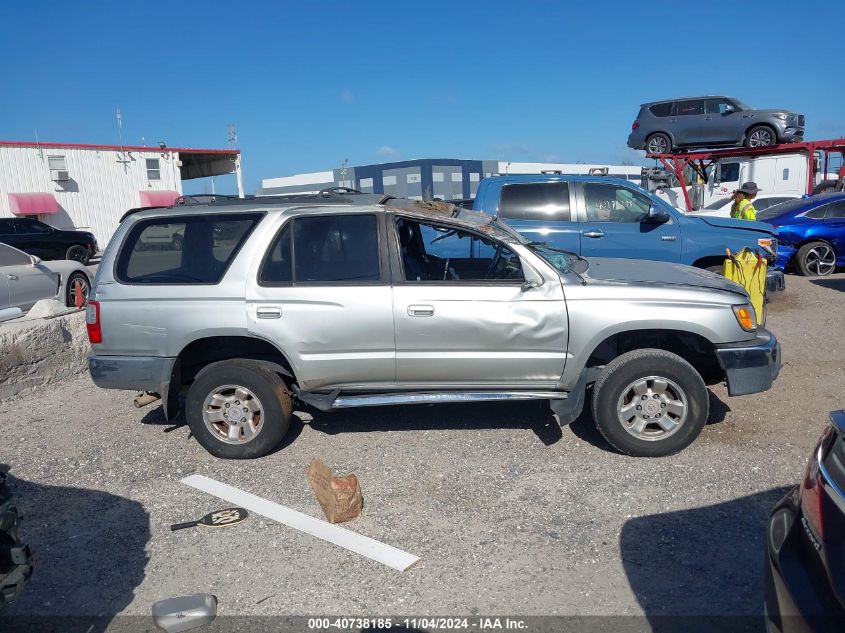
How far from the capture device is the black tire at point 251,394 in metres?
4.87

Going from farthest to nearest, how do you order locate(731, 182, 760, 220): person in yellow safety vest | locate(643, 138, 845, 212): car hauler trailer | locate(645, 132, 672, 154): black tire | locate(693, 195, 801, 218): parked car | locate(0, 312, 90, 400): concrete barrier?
locate(645, 132, 672, 154): black tire, locate(643, 138, 845, 212): car hauler trailer, locate(693, 195, 801, 218): parked car, locate(731, 182, 760, 220): person in yellow safety vest, locate(0, 312, 90, 400): concrete barrier

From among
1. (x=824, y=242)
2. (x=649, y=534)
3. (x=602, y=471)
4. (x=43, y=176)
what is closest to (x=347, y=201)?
(x=602, y=471)

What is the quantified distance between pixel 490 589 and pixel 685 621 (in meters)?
0.91

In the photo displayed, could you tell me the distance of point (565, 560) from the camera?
3.58 meters

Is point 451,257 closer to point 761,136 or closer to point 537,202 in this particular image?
point 537,202

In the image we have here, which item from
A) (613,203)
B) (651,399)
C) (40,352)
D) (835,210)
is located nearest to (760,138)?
(835,210)

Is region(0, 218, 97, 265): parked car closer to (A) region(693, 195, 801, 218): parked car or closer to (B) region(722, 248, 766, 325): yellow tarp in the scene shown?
(A) region(693, 195, 801, 218): parked car

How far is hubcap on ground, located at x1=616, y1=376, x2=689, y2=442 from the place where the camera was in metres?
4.66

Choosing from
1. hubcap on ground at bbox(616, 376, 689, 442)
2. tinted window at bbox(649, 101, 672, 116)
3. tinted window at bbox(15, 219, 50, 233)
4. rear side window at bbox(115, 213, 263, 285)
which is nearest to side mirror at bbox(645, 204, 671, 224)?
hubcap on ground at bbox(616, 376, 689, 442)

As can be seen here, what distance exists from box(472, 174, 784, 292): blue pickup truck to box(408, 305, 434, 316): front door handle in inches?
143

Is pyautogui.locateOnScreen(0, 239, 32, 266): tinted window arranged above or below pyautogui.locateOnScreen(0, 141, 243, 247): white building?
below

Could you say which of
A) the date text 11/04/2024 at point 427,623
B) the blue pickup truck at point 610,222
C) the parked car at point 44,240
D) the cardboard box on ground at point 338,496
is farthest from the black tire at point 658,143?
the date text 11/04/2024 at point 427,623

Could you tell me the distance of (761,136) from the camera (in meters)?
17.7

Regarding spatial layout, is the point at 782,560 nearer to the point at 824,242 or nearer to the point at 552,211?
the point at 552,211
